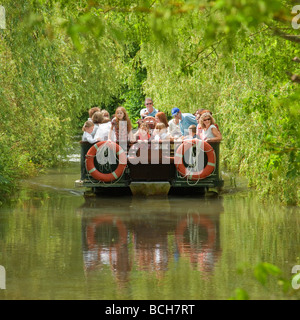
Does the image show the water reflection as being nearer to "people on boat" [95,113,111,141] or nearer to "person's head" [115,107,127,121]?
"people on boat" [95,113,111,141]

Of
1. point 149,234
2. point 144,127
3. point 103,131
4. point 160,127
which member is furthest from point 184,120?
point 149,234

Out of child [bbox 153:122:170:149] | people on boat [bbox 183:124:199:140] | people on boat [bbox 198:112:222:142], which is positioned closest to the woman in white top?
child [bbox 153:122:170:149]

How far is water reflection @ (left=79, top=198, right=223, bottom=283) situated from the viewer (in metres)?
9.88

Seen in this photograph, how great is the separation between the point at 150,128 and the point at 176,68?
4227mm

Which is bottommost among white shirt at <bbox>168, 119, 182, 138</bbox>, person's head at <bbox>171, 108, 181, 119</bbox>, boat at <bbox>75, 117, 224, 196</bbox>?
boat at <bbox>75, 117, 224, 196</bbox>

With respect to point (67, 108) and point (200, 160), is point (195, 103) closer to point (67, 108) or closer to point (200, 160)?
point (67, 108)

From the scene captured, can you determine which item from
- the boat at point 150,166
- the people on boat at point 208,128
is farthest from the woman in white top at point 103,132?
the people on boat at point 208,128

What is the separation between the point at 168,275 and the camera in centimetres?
916

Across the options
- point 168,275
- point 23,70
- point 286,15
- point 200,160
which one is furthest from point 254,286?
point 200,160

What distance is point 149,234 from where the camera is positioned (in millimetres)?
12203

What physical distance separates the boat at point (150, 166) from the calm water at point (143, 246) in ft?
1.56

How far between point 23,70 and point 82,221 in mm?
2581

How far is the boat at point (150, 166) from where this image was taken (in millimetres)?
17703

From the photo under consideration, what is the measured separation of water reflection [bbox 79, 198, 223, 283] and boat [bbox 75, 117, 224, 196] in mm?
679
